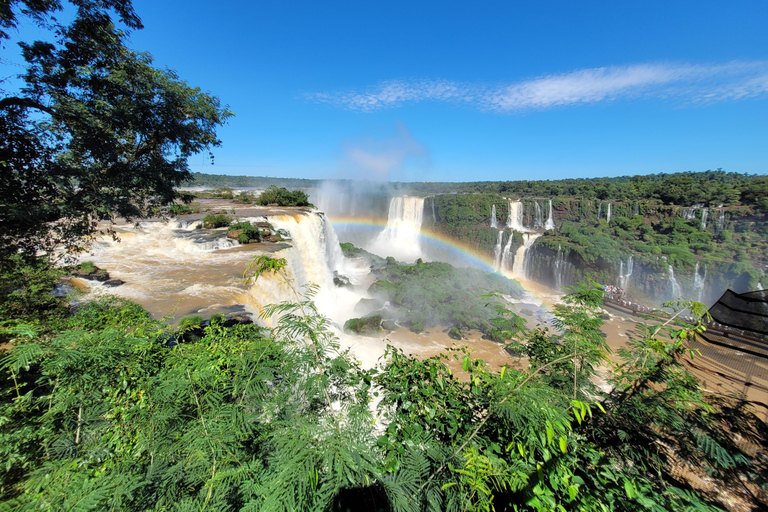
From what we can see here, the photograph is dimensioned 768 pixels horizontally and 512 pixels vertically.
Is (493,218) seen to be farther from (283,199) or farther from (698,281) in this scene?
(283,199)

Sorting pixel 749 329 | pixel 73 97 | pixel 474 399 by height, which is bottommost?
pixel 474 399

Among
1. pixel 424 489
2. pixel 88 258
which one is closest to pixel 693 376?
pixel 424 489

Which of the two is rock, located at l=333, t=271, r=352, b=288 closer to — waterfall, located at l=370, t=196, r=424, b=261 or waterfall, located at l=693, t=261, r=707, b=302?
waterfall, located at l=370, t=196, r=424, b=261

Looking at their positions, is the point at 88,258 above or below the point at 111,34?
below

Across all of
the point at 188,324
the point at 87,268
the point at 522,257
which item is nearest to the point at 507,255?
the point at 522,257

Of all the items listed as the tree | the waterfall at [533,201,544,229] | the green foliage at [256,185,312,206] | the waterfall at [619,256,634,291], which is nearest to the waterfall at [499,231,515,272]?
the waterfall at [533,201,544,229]

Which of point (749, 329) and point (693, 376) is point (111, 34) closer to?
point (693, 376)
